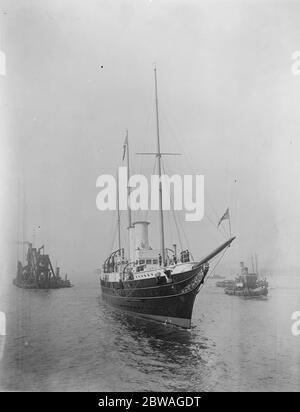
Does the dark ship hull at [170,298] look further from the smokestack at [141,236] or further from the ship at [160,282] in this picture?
the smokestack at [141,236]

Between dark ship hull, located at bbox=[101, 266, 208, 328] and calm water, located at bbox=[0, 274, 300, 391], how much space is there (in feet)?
2.83

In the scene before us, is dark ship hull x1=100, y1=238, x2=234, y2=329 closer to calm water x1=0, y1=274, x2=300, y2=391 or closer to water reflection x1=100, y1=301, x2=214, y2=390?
water reflection x1=100, y1=301, x2=214, y2=390

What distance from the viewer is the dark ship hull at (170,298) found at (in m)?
26.5

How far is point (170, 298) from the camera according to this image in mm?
27453

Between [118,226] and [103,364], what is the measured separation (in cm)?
3245

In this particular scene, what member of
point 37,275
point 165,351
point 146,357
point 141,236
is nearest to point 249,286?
point 141,236

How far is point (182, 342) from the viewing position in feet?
76.7

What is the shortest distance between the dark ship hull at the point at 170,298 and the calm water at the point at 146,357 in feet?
2.83

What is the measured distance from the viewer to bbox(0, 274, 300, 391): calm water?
15.4 meters

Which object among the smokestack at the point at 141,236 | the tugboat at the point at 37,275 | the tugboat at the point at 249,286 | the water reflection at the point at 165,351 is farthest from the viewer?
the tugboat at the point at 37,275

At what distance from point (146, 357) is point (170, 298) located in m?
8.41

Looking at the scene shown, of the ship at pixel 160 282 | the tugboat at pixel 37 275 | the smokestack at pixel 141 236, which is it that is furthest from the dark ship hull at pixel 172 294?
the tugboat at pixel 37 275

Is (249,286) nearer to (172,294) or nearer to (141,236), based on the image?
(141,236)
